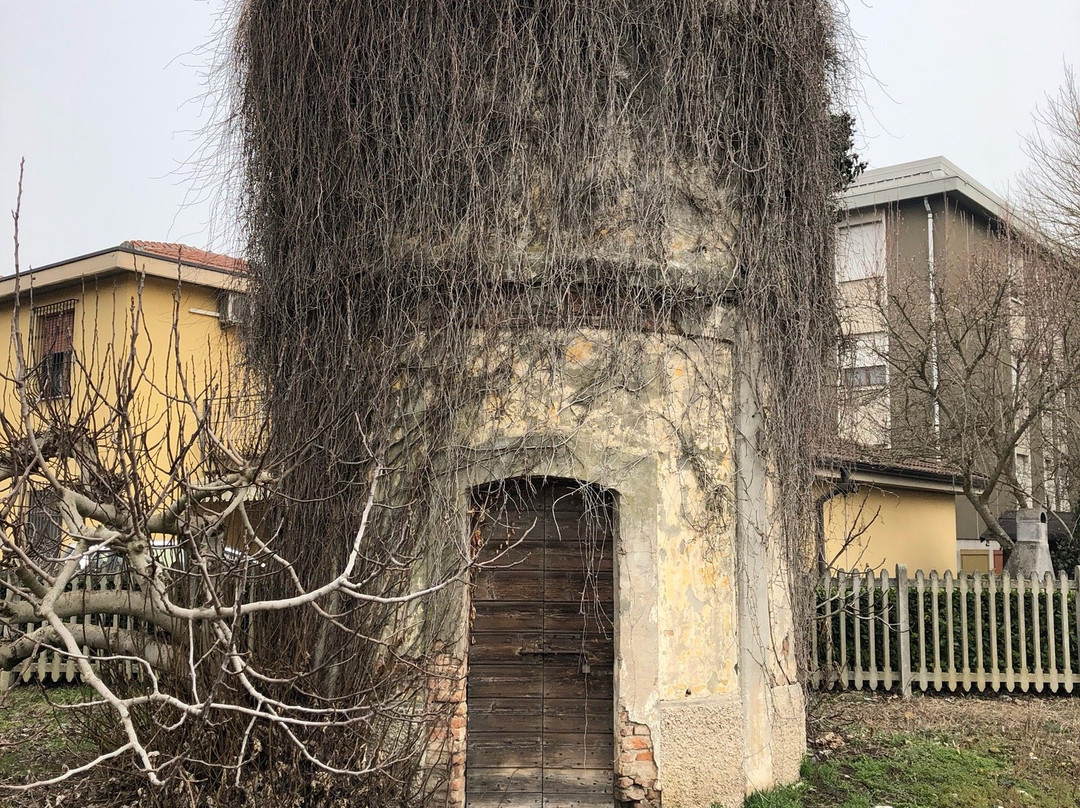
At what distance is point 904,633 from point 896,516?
7181 mm

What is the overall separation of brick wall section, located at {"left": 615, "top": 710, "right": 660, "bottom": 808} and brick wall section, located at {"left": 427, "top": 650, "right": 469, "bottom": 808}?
120 centimetres

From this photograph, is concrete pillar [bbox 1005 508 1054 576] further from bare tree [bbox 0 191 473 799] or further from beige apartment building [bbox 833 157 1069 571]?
bare tree [bbox 0 191 473 799]

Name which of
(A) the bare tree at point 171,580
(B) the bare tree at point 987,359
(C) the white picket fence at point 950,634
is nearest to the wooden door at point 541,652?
(A) the bare tree at point 171,580

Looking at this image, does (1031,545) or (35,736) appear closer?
(35,736)

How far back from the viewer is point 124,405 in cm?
561

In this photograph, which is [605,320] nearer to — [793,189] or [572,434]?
[572,434]

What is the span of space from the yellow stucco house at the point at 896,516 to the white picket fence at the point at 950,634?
3.27 m

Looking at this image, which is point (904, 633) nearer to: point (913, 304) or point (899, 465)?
point (899, 465)

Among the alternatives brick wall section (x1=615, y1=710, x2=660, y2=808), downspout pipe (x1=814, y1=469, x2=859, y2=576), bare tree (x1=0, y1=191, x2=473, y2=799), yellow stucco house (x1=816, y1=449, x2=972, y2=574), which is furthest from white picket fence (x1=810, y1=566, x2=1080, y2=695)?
bare tree (x1=0, y1=191, x2=473, y2=799)

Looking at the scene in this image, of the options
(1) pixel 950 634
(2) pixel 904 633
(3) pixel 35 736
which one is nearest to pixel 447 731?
(3) pixel 35 736

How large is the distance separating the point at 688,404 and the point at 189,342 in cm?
1335

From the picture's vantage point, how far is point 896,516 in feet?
63.4

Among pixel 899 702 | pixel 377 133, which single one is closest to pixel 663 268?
pixel 377 133

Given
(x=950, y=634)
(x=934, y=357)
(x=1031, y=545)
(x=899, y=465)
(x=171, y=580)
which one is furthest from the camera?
(x=934, y=357)
